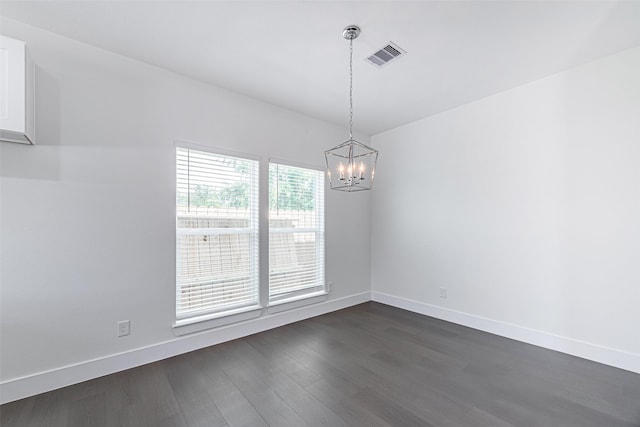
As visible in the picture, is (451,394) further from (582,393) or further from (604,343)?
(604,343)

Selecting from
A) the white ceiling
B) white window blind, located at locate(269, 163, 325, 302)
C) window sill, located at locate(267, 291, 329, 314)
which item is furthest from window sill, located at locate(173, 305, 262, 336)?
the white ceiling

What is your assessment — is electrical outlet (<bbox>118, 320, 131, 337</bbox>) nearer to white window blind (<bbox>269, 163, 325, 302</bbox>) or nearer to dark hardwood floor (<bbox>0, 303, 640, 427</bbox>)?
dark hardwood floor (<bbox>0, 303, 640, 427</bbox>)

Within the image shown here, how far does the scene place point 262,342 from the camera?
3.14 m

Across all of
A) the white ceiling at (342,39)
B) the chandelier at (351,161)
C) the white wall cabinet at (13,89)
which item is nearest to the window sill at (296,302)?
the chandelier at (351,161)

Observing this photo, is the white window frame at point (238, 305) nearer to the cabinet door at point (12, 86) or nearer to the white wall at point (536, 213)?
the cabinet door at point (12, 86)

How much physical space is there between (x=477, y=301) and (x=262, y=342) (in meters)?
2.72

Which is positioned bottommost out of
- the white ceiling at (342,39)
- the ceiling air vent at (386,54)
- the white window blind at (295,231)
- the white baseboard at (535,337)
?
the white baseboard at (535,337)

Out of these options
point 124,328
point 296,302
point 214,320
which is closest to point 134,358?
point 124,328

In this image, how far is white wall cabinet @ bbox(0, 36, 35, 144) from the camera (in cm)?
193

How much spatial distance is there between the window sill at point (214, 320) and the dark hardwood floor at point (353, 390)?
0.24m

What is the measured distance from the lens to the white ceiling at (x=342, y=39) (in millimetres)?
2033

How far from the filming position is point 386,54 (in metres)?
2.56

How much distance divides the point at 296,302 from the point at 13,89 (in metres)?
3.33

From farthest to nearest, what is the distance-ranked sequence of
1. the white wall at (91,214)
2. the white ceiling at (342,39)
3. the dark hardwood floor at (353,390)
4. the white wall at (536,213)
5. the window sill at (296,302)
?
the window sill at (296,302) → the white wall at (536,213) → the white wall at (91,214) → the white ceiling at (342,39) → the dark hardwood floor at (353,390)
